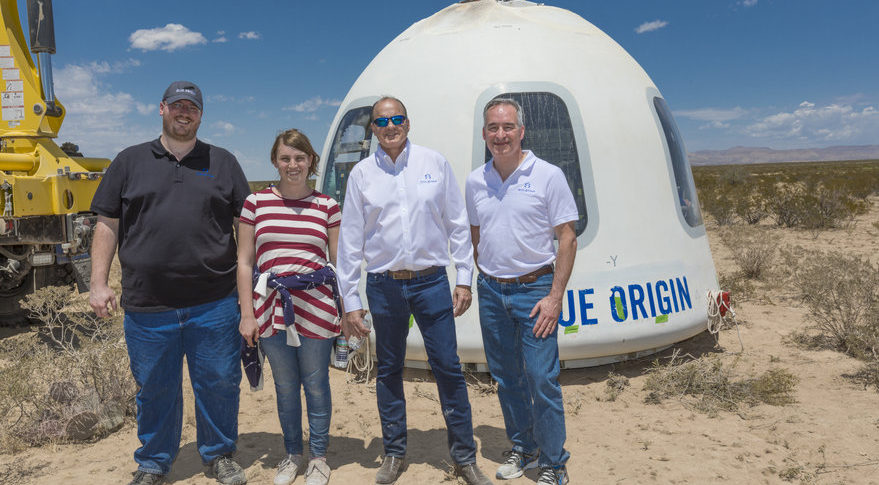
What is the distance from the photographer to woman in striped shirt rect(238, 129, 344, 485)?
3117 mm

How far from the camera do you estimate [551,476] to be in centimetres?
325

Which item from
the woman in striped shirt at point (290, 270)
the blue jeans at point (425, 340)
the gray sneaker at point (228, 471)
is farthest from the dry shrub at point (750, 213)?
the gray sneaker at point (228, 471)

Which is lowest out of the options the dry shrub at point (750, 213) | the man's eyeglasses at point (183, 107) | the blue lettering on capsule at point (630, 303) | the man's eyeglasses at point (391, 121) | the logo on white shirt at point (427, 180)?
the blue lettering on capsule at point (630, 303)

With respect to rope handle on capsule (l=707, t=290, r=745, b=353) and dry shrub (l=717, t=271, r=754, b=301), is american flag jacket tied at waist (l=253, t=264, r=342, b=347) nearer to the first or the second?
rope handle on capsule (l=707, t=290, r=745, b=353)

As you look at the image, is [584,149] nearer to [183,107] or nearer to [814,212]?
[183,107]

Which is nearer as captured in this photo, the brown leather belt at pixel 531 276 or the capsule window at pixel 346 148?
the brown leather belt at pixel 531 276

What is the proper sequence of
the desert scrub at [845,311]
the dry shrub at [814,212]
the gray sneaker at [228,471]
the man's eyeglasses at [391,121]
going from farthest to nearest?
the dry shrub at [814,212] < the desert scrub at [845,311] < the gray sneaker at [228,471] < the man's eyeglasses at [391,121]

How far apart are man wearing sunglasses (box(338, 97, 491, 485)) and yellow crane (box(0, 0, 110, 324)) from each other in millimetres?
5152

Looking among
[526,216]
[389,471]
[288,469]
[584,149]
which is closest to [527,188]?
[526,216]

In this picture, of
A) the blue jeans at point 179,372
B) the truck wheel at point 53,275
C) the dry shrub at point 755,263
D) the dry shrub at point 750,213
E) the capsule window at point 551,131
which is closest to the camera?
the blue jeans at point 179,372

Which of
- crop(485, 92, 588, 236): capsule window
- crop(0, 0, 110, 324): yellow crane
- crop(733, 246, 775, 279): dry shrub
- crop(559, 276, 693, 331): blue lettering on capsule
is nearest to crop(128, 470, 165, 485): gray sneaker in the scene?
crop(559, 276, 693, 331): blue lettering on capsule

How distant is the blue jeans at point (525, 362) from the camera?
3.08 metres

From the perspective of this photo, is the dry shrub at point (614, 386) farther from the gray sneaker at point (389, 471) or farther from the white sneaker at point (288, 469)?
the white sneaker at point (288, 469)

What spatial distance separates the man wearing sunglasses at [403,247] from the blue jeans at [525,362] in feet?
0.65
